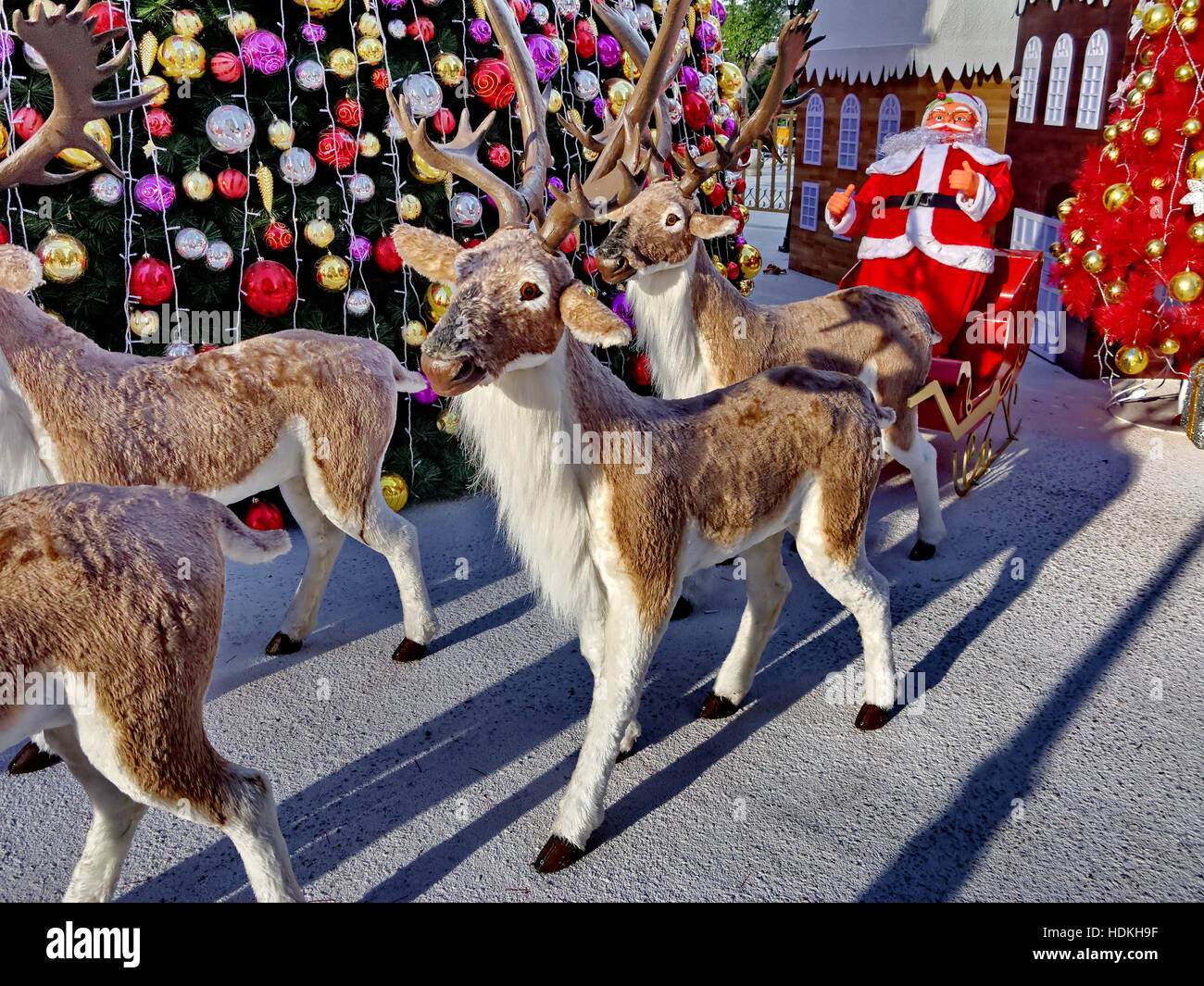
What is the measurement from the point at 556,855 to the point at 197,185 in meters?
3.26

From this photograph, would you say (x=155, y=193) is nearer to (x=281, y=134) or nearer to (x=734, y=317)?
(x=281, y=134)

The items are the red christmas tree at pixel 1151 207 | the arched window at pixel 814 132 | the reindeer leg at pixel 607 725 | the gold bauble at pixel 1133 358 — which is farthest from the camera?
the arched window at pixel 814 132

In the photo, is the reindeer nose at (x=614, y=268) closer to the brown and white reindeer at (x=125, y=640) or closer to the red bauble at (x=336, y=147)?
the red bauble at (x=336, y=147)

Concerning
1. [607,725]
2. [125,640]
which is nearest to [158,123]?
[125,640]

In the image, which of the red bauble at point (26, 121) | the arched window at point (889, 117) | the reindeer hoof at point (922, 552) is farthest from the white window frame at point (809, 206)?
the red bauble at point (26, 121)

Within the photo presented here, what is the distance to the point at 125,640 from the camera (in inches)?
85.0

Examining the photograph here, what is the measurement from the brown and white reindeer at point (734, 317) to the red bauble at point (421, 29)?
90 cm

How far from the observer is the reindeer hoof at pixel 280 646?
402 cm

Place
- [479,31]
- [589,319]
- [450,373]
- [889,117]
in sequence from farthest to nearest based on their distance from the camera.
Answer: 1. [889,117]
2. [479,31]
3. [589,319]
4. [450,373]

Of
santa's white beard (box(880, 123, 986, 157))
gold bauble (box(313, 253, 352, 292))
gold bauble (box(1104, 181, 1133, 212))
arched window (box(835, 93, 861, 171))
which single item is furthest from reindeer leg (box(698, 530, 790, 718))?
arched window (box(835, 93, 861, 171))

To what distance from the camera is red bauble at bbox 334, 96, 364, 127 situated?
4.64 meters

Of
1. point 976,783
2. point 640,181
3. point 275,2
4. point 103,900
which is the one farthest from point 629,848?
point 275,2

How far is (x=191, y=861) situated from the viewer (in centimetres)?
289
